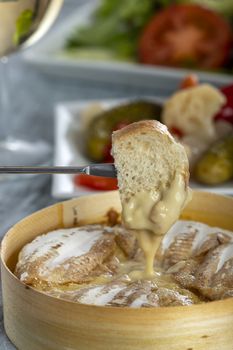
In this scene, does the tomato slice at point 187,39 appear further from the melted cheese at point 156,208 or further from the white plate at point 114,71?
the melted cheese at point 156,208

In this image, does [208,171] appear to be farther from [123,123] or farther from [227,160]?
[123,123]

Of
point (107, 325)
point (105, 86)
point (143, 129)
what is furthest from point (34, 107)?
point (107, 325)

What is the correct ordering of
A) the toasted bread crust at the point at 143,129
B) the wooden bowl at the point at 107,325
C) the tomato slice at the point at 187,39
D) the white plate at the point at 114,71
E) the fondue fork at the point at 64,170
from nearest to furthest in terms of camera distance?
the wooden bowl at the point at 107,325 → the toasted bread crust at the point at 143,129 → the fondue fork at the point at 64,170 → the white plate at the point at 114,71 → the tomato slice at the point at 187,39

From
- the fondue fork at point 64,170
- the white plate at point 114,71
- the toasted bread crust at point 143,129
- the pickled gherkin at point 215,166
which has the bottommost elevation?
the pickled gherkin at point 215,166

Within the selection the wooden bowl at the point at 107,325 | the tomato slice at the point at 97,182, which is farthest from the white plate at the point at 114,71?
the wooden bowl at the point at 107,325

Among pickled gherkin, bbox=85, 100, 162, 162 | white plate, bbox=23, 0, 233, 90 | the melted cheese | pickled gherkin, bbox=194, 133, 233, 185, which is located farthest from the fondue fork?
white plate, bbox=23, 0, 233, 90

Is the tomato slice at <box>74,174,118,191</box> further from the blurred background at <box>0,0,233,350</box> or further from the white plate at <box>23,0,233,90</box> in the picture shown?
the white plate at <box>23,0,233,90</box>
